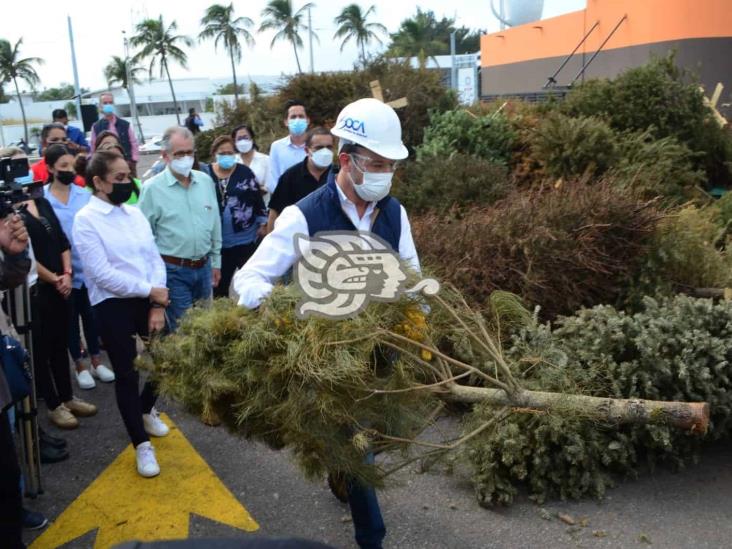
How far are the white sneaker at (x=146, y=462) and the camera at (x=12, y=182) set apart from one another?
1643mm

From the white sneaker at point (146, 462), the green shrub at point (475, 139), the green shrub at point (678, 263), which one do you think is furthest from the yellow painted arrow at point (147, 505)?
the green shrub at point (475, 139)

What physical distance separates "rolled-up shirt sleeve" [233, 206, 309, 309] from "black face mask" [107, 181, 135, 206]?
158 cm

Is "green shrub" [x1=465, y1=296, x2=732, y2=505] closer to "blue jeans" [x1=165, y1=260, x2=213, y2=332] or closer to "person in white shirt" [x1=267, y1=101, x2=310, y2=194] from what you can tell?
"blue jeans" [x1=165, y1=260, x2=213, y2=332]

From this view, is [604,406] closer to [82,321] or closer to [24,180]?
[24,180]

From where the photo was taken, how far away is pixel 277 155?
745 centimetres

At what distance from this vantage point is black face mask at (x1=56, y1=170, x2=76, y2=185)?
18.2 feet

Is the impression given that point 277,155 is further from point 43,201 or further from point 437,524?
point 437,524

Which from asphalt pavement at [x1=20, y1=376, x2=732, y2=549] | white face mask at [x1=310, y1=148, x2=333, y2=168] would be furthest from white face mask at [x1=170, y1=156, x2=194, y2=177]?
asphalt pavement at [x1=20, y1=376, x2=732, y2=549]

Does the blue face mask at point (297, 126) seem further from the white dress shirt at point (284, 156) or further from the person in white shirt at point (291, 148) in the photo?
the white dress shirt at point (284, 156)

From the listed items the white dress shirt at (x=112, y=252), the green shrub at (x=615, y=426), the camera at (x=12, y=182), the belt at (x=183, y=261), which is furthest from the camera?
the belt at (x=183, y=261)

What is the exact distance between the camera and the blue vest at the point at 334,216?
3.12m

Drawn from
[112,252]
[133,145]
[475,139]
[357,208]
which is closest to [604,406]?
[357,208]

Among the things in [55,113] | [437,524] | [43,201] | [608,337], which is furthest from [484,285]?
[55,113]

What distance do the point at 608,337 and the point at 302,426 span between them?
2.39 meters
